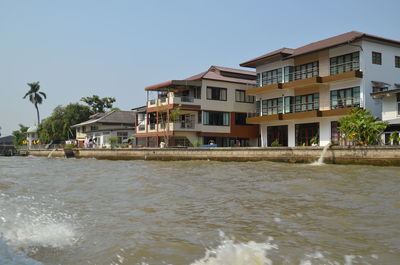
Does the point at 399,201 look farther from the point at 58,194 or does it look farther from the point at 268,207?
the point at 58,194

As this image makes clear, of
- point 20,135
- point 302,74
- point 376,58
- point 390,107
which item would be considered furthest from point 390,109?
point 20,135

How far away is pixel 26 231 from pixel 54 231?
42 centimetres

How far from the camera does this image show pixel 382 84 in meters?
28.2

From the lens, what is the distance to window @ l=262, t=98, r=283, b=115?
34.8 m

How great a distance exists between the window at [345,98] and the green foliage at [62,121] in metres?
46.1

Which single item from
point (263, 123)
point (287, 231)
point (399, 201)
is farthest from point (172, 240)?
point (263, 123)

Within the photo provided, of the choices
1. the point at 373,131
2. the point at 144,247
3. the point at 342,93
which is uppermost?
the point at 342,93

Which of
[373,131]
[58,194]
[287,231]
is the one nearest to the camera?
[287,231]

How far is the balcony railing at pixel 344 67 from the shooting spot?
2823cm

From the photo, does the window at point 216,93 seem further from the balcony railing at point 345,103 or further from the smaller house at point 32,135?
the smaller house at point 32,135

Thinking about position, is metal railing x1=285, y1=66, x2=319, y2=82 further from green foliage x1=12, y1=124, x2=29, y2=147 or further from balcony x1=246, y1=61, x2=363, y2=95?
green foliage x1=12, y1=124, x2=29, y2=147

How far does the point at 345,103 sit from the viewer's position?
94.9 ft

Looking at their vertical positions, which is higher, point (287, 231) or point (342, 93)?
point (342, 93)

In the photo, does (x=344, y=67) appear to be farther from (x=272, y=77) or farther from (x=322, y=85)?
(x=272, y=77)
